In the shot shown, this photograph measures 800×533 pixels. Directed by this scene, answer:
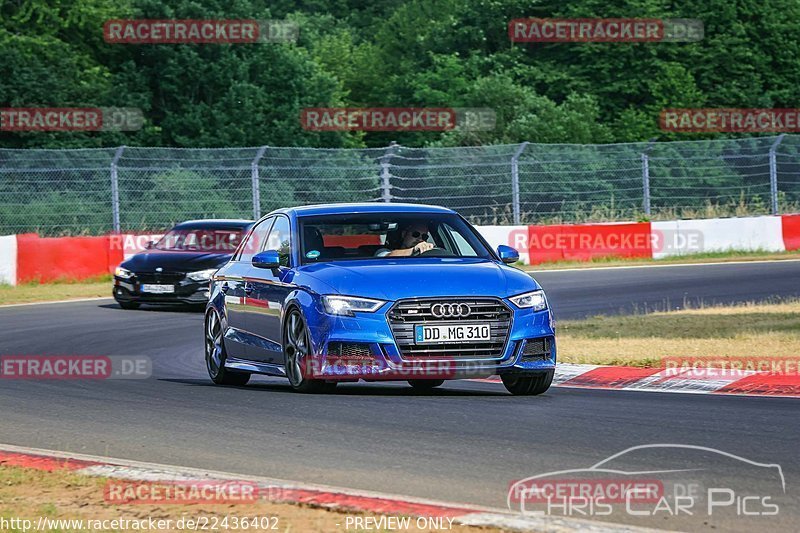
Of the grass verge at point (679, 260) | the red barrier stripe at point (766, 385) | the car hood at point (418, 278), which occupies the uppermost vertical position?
the car hood at point (418, 278)

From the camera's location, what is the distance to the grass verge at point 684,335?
47.9 feet

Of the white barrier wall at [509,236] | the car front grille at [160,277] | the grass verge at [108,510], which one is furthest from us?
the white barrier wall at [509,236]

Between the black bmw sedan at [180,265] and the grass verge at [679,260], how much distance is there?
30.7 ft

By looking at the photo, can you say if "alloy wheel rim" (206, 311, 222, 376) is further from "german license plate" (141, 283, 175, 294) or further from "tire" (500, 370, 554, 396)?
"german license plate" (141, 283, 175, 294)

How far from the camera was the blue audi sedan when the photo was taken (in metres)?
11.0

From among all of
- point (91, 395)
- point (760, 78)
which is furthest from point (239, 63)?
point (91, 395)

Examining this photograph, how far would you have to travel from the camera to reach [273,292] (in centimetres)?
1226

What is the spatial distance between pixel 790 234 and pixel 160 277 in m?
16.7

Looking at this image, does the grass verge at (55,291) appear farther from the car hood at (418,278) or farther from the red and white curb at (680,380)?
the car hood at (418,278)

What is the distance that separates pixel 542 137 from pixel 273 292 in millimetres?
38300

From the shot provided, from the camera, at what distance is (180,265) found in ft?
75.3

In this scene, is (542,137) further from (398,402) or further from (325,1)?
(325,1)

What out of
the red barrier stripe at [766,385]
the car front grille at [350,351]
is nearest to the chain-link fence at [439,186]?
the red barrier stripe at [766,385]

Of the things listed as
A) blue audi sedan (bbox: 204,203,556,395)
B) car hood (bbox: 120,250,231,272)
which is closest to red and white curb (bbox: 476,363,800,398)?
blue audi sedan (bbox: 204,203,556,395)
